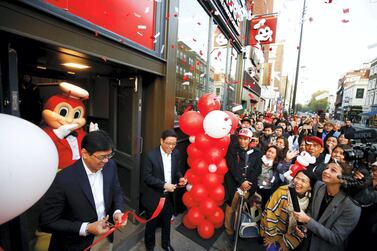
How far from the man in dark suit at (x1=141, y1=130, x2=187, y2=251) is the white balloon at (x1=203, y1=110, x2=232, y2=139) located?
2.02ft

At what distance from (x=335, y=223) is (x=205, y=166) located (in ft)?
5.73

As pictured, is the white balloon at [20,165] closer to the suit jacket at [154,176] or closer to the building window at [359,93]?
the suit jacket at [154,176]

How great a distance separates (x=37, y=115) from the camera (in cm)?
339

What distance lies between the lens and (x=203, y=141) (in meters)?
3.04

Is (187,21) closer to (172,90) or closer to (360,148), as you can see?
(172,90)

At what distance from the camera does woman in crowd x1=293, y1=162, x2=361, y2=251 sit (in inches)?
70.6

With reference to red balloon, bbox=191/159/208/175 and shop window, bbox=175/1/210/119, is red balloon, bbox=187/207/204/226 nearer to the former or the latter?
red balloon, bbox=191/159/208/175

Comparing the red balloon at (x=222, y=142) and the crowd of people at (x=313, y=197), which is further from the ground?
the red balloon at (x=222, y=142)

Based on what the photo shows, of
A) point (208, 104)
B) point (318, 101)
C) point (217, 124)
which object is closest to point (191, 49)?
point (208, 104)

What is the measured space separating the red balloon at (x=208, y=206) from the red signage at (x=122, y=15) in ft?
8.87

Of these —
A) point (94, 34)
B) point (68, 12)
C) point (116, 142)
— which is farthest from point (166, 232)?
point (68, 12)

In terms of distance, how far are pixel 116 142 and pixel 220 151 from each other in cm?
203

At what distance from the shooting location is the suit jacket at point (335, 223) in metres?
1.79

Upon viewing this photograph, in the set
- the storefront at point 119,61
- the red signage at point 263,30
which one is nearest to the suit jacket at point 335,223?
the storefront at point 119,61
